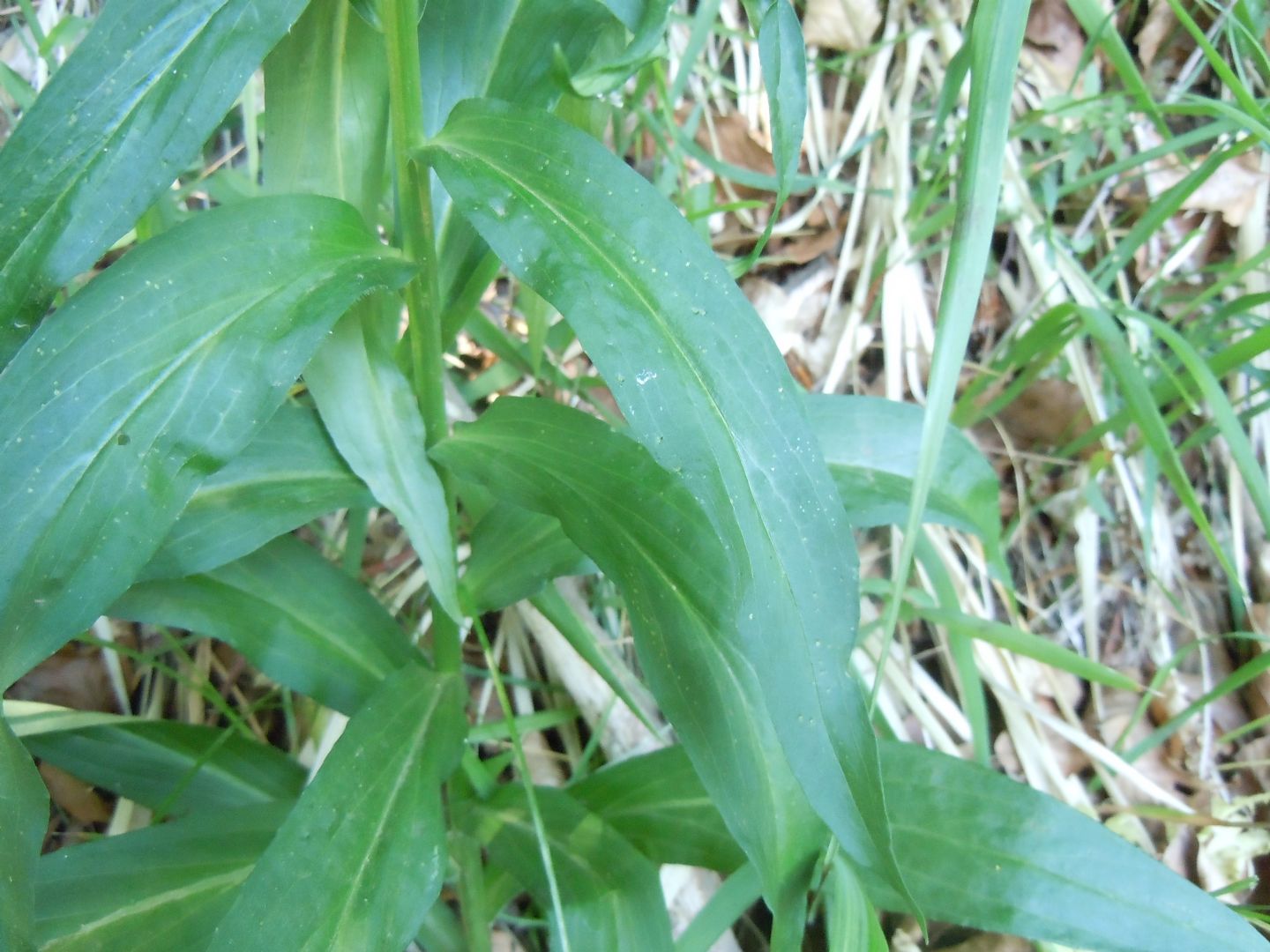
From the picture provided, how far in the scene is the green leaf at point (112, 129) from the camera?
0.45 meters

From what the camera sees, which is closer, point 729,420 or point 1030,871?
point 729,420

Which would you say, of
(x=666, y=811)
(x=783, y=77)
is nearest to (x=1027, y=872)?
(x=666, y=811)

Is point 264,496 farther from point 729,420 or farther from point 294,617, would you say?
point 729,420

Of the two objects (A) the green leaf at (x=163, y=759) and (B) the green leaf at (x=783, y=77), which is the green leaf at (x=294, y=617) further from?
(B) the green leaf at (x=783, y=77)

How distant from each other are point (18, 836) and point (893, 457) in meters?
0.64

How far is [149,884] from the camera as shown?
2.08 ft

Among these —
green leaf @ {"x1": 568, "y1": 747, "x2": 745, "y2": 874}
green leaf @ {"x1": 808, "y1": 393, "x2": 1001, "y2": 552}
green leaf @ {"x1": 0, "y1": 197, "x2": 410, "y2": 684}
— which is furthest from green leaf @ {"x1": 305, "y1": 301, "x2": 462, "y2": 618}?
green leaf @ {"x1": 808, "y1": 393, "x2": 1001, "y2": 552}

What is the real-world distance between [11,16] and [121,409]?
0.96 meters

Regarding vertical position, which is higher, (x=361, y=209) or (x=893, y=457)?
(x=361, y=209)

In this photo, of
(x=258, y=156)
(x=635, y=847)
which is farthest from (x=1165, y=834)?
(x=258, y=156)

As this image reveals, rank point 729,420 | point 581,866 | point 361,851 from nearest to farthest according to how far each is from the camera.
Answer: point 729,420
point 361,851
point 581,866

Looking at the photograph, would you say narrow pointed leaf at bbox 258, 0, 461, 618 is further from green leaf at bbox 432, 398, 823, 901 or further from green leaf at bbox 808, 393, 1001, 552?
green leaf at bbox 808, 393, 1001, 552

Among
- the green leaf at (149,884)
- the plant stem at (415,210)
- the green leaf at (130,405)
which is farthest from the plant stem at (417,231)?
the green leaf at (149,884)

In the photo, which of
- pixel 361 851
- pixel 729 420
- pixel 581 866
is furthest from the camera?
pixel 581 866
